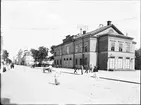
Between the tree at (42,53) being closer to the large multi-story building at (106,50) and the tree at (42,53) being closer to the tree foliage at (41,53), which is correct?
the tree foliage at (41,53)

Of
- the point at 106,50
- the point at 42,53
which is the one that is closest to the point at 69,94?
the point at 106,50

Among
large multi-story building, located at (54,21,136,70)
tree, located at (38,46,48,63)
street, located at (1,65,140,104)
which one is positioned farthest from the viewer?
tree, located at (38,46,48,63)

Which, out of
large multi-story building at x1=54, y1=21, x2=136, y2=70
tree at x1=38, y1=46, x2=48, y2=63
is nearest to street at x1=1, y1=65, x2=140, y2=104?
large multi-story building at x1=54, y1=21, x2=136, y2=70

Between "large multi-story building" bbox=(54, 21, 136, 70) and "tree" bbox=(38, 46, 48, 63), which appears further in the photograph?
"tree" bbox=(38, 46, 48, 63)

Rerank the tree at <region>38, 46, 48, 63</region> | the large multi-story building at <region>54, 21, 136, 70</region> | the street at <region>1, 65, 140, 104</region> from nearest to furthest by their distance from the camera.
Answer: the street at <region>1, 65, 140, 104</region> < the large multi-story building at <region>54, 21, 136, 70</region> < the tree at <region>38, 46, 48, 63</region>

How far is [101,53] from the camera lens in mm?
34781

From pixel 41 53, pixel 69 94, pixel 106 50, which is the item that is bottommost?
pixel 69 94

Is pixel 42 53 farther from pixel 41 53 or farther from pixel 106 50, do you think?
pixel 106 50

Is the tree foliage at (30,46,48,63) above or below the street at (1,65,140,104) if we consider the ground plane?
above

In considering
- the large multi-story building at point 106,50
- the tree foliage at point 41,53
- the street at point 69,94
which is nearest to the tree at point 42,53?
the tree foliage at point 41,53

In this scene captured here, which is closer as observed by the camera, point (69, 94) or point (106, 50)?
point (69, 94)

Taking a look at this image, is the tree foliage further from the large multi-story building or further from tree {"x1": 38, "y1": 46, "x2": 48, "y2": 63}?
the large multi-story building

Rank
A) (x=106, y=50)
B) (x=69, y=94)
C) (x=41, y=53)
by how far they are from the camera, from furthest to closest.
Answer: (x=41, y=53) < (x=106, y=50) < (x=69, y=94)

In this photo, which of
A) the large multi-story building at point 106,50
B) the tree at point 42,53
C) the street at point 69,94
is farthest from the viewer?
the tree at point 42,53
